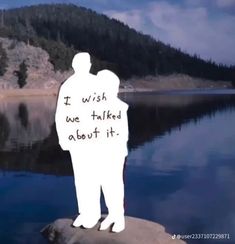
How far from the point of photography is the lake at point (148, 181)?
12773 millimetres

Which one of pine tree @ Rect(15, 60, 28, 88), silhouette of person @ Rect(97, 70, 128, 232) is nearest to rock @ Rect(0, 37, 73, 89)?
pine tree @ Rect(15, 60, 28, 88)

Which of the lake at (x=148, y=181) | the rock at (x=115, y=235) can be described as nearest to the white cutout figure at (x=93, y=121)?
the rock at (x=115, y=235)

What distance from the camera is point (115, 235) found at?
907 centimetres

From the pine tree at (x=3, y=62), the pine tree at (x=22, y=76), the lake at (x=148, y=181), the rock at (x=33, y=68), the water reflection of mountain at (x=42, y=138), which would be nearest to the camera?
the lake at (x=148, y=181)

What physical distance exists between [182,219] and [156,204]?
1.89m

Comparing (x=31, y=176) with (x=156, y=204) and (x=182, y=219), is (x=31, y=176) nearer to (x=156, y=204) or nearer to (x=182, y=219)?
(x=156, y=204)

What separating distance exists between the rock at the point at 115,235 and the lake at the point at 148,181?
0.92 meters

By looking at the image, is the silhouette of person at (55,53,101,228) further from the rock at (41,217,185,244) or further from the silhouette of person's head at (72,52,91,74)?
the rock at (41,217,185,244)

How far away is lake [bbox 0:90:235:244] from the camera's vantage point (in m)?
12.8

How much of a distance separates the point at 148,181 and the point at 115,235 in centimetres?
939

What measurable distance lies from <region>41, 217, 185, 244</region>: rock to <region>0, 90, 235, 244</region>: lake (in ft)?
3.00

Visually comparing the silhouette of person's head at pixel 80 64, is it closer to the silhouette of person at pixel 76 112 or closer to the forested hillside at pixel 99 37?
the silhouette of person at pixel 76 112

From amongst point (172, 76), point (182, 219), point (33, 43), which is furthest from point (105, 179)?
point (172, 76)

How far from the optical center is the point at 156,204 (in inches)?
584
